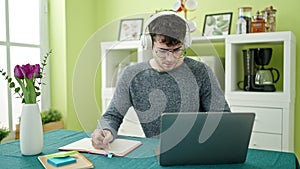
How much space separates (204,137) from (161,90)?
22.1 inches

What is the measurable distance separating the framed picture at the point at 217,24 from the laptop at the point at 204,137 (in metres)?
1.60

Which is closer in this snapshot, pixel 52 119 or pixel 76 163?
pixel 76 163

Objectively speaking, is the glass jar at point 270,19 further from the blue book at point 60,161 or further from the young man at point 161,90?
the blue book at point 60,161

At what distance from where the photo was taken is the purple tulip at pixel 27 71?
1.19 m

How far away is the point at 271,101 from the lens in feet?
7.13

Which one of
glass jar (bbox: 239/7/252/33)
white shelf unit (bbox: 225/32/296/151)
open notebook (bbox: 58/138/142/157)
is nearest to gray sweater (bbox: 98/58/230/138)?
open notebook (bbox: 58/138/142/157)

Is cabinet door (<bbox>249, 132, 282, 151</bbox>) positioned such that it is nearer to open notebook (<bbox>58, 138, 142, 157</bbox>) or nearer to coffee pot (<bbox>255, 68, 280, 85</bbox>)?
coffee pot (<bbox>255, 68, 280, 85</bbox>)

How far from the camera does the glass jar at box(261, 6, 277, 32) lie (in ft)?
7.48

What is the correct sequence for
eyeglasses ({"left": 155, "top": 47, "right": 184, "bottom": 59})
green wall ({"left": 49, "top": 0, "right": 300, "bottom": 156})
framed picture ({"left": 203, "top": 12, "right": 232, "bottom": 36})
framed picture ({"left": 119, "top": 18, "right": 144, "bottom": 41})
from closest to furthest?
eyeglasses ({"left": 155, "top": 47, "right": 184, "bottom": 59}) < green wall ({"left": 49, "top": 0, "right": 300, "bottom": 156}) < framed picture ({"left": 203, "top": 12, "right": 232, "bottom": 36}) < framed picture ({"left": 119, "top": 18, "right": 144, "bottom": 41})

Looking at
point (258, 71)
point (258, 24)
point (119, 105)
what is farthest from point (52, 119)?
point (258, 24)

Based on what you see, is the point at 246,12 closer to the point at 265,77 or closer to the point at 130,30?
the point at 265,77

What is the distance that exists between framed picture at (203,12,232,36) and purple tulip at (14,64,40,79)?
170cm

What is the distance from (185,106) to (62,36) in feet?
5.72

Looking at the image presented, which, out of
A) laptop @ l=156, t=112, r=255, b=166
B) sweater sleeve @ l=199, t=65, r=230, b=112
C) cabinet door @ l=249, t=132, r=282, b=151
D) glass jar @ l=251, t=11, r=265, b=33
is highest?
glass jar @ l=251, t=11, r=265, b=33
